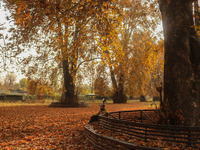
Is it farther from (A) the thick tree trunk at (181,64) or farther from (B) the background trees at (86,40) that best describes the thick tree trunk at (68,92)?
(A) the thick tree trunk at (181,64)

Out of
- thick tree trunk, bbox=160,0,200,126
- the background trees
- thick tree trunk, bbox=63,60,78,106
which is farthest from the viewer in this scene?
thick tree trunk, bbox=63,60,78,106

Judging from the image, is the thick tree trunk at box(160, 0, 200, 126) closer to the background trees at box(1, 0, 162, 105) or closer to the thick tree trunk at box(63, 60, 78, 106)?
the background trees at box(1, 0, 162, 105)

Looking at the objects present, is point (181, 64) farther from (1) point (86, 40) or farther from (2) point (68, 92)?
(2) point (68, 92)

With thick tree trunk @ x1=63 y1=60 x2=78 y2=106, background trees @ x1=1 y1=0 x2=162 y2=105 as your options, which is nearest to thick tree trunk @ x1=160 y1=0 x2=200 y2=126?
background trees @ x1=1 y1=0 x2=162 y2=105

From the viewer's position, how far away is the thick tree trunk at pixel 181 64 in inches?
235

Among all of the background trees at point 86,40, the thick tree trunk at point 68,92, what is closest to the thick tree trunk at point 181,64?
the background trees at point 86,40

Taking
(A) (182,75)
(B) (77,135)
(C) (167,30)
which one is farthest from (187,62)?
(B) (77,135)

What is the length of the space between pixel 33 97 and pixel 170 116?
27.1 meters

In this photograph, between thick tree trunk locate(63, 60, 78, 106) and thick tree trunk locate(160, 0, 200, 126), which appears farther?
thick tree trunk locate(63, 60, 78, 106)

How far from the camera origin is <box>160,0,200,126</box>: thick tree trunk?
5.96 metres

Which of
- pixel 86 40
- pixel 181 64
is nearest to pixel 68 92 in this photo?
pixel 86 40

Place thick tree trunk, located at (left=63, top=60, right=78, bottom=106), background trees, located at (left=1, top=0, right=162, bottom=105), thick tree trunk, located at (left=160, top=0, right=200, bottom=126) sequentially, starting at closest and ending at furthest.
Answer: thick tree trunk, located at (left=160, top=0, right=200, bottom=126)
background trees, located at (left=1, top=0, right=162, bottom=105)
thick tree trunk, located at (left=63, top=60, right=78, bottom=106)

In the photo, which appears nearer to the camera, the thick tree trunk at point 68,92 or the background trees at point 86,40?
the background trees at point 86,40

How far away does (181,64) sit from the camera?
6.16 m
